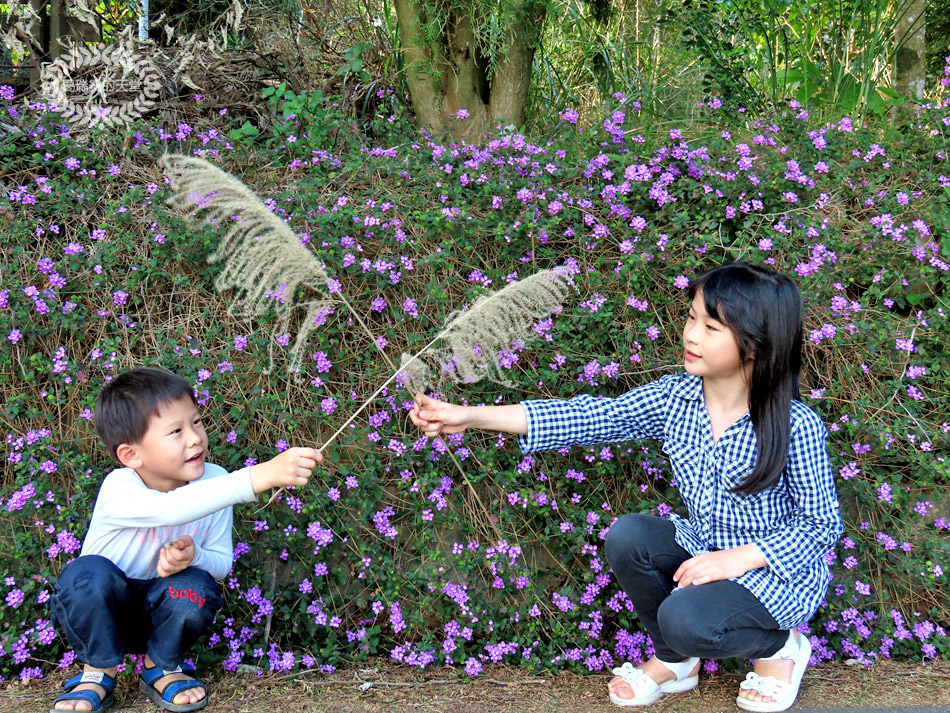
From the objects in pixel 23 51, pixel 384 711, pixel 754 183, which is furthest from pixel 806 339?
pixel 23 51

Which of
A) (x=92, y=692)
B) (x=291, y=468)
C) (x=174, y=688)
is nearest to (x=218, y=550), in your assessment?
(x=174, y=688)

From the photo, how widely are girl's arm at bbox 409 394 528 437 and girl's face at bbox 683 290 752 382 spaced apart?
519 mm

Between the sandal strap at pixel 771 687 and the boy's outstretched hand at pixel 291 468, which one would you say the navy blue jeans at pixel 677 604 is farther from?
the boy's outstretched hand at pixel 291 468

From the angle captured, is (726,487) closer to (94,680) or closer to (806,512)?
(806,512)

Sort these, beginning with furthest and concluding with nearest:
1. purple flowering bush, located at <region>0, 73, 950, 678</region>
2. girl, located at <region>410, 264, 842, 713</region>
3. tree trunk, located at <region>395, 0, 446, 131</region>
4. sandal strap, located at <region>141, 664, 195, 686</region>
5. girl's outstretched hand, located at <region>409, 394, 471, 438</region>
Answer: tree trunk, located at <region>395, 0, 446, 131</region> < purple flowering bush, located at <region>0, 73, 950, 678</region> < sandal strap, located at <region>141, 664, 195, 686</region> < girl's outstretched hand, located at <region>409, 394, 471, 438</region> < girl, located at <region>410, 264, 842, 713</region>

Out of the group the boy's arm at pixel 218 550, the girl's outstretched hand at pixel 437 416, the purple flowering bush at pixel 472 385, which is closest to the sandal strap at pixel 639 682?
the purple flowering bush at pixel 472 385

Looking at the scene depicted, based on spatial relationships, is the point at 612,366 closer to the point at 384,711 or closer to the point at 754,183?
the point at 754,183

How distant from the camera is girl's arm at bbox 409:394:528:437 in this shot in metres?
2.32

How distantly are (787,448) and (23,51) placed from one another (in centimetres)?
395

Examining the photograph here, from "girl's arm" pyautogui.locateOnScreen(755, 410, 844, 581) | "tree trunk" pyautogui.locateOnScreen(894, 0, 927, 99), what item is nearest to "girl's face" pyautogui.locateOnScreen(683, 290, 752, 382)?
"girl's arm" pyautogui.locateOnScreen(755, 410, 844, 581)

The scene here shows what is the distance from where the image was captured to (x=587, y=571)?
9.28ft

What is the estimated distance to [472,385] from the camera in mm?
3055

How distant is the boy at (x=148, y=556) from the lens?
2.27 meters

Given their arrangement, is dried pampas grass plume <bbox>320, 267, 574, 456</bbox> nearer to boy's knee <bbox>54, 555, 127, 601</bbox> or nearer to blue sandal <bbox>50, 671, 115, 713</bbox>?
boy's knee <bbox>54, 555, 127, 601</bbox>
